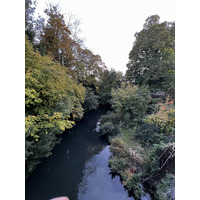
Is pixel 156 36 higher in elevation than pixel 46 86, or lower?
higher

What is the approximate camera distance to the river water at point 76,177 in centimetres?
295

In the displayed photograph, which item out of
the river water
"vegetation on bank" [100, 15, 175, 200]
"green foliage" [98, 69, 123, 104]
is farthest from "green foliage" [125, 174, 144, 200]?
"green foliage" [98, 69, 123, 104]

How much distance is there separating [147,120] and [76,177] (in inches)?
139

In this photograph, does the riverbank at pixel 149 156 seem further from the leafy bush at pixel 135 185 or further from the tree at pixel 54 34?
the tree at pixel 54 34

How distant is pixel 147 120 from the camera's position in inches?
151

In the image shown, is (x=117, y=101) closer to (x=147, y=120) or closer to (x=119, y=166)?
(x=147, y=120)

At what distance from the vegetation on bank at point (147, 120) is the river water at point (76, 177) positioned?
52cm

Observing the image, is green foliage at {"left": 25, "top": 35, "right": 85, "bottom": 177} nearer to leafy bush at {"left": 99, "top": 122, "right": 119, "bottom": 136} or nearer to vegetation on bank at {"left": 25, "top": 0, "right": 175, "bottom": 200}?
vegetation on bank at {"left": 25, "top": 0, "right": 175, "bottom": 200}

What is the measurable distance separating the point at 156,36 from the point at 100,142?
9.80m

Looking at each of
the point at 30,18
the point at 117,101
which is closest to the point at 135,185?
the point at 117,101

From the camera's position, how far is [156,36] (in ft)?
27.2
